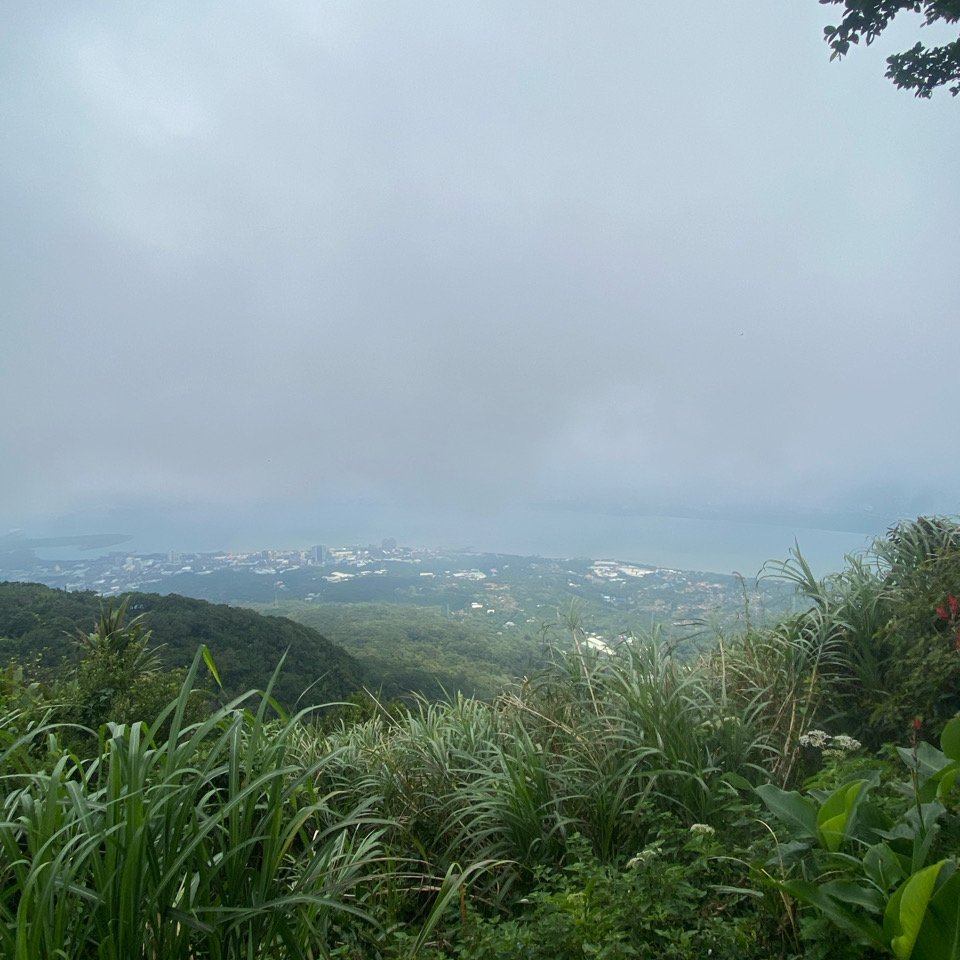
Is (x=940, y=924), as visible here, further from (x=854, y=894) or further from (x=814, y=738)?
(x=814, y=738)

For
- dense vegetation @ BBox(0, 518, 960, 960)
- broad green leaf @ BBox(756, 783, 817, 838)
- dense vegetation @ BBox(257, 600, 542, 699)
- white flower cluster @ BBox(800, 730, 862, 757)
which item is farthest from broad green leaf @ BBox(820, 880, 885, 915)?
dense vegetation @ BBox(257, 600, 542, 699)

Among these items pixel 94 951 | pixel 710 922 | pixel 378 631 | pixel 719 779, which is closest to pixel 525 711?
pixel 719 779

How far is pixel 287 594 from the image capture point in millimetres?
17703

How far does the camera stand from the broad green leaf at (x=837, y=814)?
1153 mm

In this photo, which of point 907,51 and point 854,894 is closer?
point 854,894

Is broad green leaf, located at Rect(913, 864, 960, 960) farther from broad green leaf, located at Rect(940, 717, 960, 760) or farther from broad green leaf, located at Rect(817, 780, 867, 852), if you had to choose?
broad green leaf, located at Rect(940, 717, 960, 760)

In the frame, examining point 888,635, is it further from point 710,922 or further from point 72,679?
point 72,679

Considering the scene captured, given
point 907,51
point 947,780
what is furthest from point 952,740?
point 907,51

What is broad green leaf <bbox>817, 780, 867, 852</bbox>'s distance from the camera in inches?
45.4

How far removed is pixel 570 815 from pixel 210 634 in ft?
25.9

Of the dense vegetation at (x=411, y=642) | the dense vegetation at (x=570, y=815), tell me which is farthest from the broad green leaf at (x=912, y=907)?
the dense vegetation at (x=411, y=642)

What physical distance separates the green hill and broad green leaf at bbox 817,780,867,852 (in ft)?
20.4

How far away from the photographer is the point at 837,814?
1204mm

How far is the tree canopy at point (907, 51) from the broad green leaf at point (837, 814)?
365 cm
